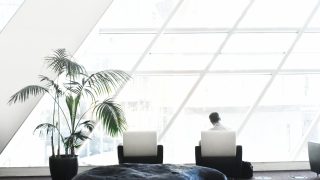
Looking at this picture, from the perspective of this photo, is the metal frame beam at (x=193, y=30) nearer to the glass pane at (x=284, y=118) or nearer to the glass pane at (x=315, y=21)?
the glass pane at (x=315, y=21)

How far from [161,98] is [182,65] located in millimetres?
734

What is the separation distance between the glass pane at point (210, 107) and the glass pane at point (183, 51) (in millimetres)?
422

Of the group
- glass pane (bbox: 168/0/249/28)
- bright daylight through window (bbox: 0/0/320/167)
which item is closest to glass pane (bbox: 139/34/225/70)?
bright daylight through window (bbox: 0/0/320/167)

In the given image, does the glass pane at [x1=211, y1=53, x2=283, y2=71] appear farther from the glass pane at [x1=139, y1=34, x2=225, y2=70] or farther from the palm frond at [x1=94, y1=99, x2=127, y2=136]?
the palm frond at [x1=94, y1=99, x2=127, y2=136]

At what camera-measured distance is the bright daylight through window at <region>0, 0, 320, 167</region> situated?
776cm

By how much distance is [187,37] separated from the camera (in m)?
7.89

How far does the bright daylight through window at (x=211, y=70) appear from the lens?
25.5 feet

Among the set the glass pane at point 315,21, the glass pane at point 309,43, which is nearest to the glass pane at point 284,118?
the glass pane at point 309,43

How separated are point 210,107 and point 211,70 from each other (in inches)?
28.2

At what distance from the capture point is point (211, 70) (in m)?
7.75

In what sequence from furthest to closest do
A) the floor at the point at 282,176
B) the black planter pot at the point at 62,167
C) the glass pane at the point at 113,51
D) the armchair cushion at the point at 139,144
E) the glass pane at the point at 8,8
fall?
the glass pane at the point at 113,51, the glass pane at the point at 8,8, the floor at the point at 282,176, the armchair cushion at the point at 139,144, the black planter pot at the point at 62,167

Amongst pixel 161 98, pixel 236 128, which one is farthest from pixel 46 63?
pixel 236 128

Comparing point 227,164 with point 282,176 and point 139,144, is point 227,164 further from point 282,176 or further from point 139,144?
point 282,176

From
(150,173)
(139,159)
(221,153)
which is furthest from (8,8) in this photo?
(150,173)
